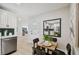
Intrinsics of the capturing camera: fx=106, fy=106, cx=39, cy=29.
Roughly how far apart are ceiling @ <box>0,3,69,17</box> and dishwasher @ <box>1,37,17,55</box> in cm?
49

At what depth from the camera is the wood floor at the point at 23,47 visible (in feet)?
6.09

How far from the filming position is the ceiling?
71.3 inches

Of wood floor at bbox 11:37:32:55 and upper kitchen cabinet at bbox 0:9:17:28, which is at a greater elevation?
upper kitchen cabinet at bbox 0:9:17:28

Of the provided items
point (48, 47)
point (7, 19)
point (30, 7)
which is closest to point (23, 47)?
point (48, 47)

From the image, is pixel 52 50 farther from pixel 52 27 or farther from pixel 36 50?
pixel 52 27

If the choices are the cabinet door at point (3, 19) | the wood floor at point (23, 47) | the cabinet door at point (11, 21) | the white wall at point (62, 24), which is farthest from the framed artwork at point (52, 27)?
the cabinet door at point (3, 19)

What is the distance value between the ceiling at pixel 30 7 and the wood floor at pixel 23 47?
45 centimetres

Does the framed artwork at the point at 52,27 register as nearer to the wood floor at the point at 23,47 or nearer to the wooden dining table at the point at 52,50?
the wooden dining table at the point at 52,50

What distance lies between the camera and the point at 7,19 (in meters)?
1.85

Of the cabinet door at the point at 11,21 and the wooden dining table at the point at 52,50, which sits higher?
the cabinet door at the point at 11,21

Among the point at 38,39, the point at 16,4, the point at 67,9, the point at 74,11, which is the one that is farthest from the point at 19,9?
the point at 74,11

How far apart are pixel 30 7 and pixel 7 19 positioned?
452mm

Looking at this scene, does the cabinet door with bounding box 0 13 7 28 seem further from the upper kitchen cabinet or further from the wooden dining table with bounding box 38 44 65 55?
the wooden dining table with bounding box 38 44 65 55

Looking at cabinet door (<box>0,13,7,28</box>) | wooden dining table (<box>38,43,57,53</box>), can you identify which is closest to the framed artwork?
wooden dining table (<box>38,43,57,53</box>)
